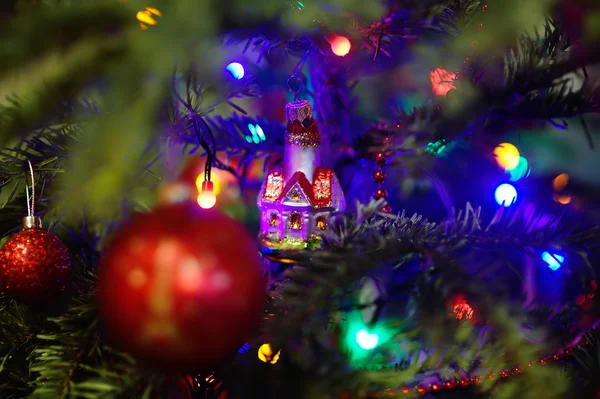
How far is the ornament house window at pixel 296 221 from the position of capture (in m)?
0.47

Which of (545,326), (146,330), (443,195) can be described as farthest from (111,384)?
(443,195)

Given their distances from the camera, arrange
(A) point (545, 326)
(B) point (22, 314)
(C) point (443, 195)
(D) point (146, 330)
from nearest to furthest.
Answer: (D) point (146, 330) < (A) point (545, 326) < (B) point (22, 314) < (C) point (443, 195)

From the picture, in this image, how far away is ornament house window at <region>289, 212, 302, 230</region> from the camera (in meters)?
0.47

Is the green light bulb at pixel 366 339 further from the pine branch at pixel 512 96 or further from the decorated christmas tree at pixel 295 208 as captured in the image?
the pine branch at pixel 512 96

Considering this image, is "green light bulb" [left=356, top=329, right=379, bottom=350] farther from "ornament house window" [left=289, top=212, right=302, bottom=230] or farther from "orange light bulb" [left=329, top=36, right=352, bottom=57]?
"orange light bulb" [left=329, top=36, right=352, bottom=57]

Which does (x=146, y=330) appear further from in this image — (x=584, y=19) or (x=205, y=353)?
(x=584, y=19)

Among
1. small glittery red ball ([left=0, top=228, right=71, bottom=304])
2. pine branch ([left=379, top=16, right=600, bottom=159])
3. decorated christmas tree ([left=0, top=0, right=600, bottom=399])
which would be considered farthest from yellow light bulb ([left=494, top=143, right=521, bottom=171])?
small glittery red ball ([left=0, top=228, right=71, bottom=304])

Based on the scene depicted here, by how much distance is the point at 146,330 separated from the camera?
0.27m

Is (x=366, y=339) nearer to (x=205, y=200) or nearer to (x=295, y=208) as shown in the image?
(x=295, y=208)

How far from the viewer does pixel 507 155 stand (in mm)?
627

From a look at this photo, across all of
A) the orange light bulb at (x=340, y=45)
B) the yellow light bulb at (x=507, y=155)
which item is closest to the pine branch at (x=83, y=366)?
the orange light bulb at (x=340, y=45)

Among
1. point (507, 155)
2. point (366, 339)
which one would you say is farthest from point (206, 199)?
point (507, 155)

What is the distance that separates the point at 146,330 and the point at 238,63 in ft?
1.51

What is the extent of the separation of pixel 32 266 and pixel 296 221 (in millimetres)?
243
